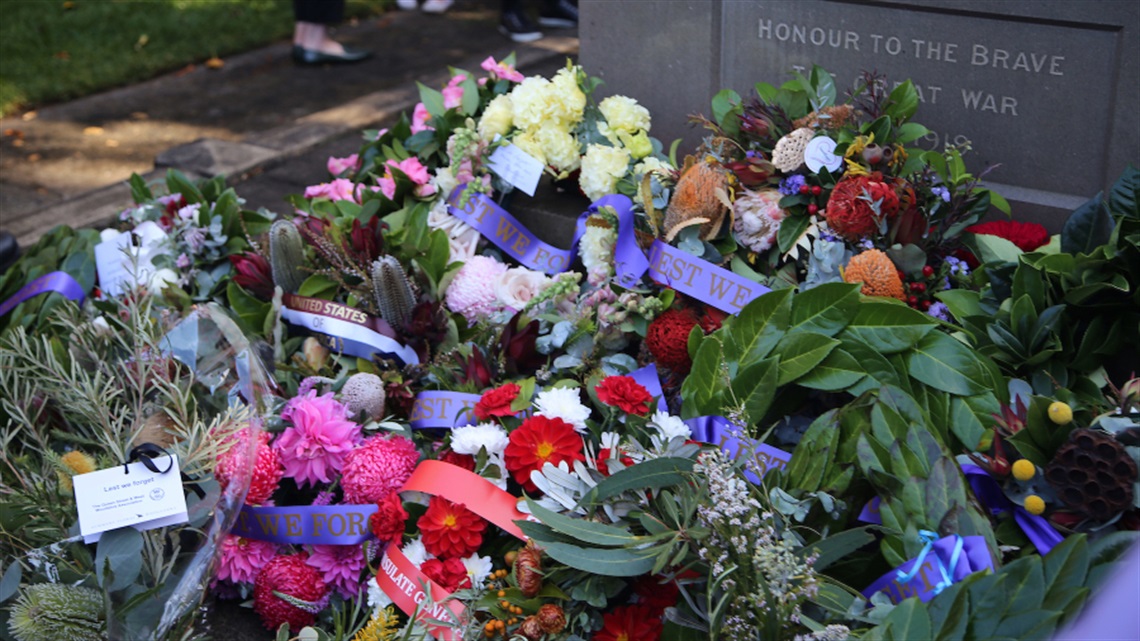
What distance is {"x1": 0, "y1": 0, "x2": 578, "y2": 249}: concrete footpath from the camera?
4.37 m

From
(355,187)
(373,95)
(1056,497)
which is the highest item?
(1056,497)

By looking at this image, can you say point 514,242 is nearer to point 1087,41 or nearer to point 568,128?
point 568,128

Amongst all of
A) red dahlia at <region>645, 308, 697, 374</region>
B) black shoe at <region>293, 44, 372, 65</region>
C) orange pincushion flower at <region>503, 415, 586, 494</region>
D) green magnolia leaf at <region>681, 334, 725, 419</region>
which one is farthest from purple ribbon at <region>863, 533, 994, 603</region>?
black shoe at <region>293, 44, 372, 65</region>

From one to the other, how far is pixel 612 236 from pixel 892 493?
1064mm

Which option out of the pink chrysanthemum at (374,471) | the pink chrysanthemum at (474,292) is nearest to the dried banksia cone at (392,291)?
the pink chrysanthemum at (474,292)

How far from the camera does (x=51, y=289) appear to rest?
2953mm

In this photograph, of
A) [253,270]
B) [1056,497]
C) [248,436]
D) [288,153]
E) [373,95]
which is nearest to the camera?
[1056,497]

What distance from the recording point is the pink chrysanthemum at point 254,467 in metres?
2.11

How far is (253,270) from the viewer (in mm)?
2725

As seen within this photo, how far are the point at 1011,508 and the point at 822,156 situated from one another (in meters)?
0.97

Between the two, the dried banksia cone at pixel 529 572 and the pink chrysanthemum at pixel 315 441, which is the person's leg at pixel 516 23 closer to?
the pink chrysanthemum at pixel 315 441

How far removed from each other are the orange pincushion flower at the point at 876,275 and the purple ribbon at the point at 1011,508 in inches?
20.6

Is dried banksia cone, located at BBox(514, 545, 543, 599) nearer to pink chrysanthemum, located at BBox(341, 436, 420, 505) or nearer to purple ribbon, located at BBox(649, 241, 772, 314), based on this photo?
pink chrysanthemum, located at BBox(341, 436, 420, 505)

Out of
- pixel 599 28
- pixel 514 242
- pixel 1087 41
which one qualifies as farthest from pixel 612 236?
pixel 1087 41
